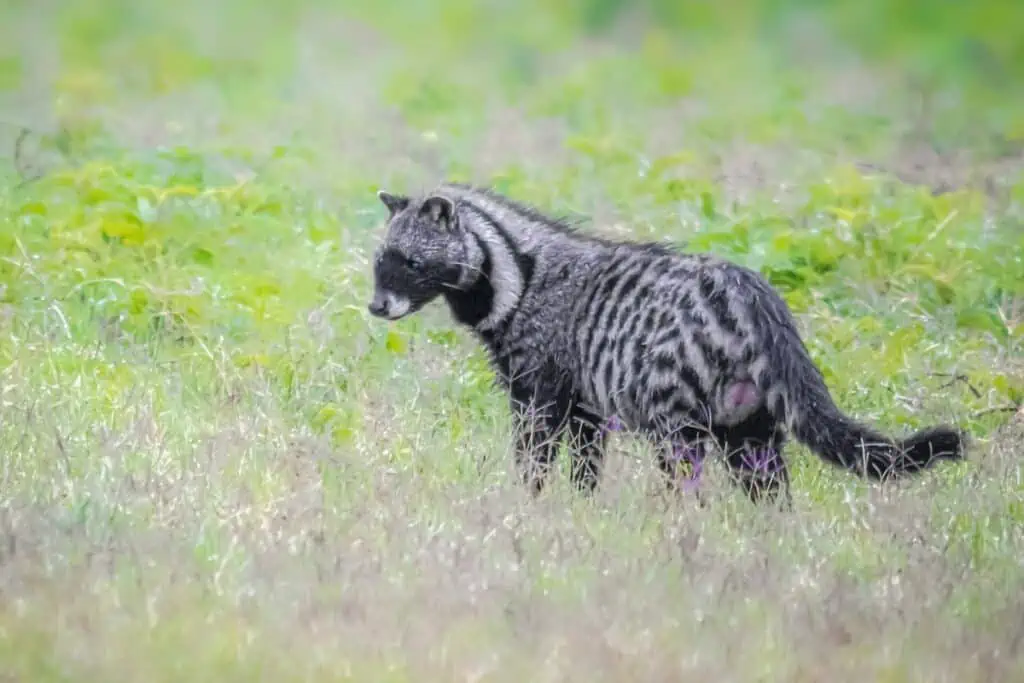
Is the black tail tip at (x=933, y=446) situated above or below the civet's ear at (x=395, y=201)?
below

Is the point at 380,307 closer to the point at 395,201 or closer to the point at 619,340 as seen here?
the point at 395,201

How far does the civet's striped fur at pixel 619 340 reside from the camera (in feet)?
20.9

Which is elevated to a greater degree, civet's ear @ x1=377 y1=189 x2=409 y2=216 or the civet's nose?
civet's ear @ x1=377 y1=189 x2=409 y2=216

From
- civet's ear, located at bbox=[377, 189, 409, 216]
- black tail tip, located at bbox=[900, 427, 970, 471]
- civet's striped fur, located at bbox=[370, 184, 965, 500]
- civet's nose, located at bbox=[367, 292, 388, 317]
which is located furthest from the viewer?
civet's ear, located at bbox=[377, 189, 409, 216]

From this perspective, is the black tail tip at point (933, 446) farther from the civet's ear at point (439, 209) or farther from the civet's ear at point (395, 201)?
the civet's ear at point (395, 201)

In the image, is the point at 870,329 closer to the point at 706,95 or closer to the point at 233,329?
the point at 233,329

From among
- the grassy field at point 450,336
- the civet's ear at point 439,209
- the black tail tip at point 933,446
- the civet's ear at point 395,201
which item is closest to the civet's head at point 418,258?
the civet's ear at point 439,209

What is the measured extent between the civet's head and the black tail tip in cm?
239

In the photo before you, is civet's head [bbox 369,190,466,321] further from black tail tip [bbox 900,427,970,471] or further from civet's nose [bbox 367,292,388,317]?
black tail tip [bbox 900,427,970,471]

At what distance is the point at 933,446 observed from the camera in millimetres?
6156

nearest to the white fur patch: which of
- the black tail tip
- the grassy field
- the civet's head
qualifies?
the civet's head

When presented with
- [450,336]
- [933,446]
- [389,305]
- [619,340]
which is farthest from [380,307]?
[933,446]

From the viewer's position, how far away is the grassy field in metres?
4.87

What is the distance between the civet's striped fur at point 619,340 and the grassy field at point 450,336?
0.20 m
